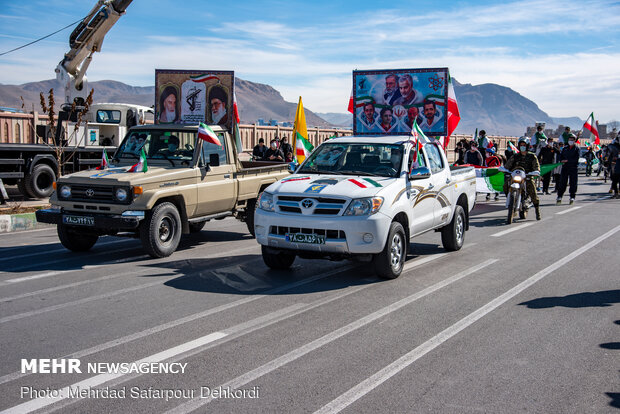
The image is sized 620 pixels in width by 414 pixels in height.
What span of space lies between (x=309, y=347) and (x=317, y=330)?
0.52 metres

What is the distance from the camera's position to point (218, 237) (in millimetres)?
12109

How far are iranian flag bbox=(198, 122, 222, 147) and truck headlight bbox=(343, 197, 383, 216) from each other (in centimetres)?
338

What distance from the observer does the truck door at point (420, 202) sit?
28.7 feet

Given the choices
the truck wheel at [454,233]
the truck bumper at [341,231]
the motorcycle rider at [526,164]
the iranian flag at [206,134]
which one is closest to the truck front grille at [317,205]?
the truck bumper at [341,231]

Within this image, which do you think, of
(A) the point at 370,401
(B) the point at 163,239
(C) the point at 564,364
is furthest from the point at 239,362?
(B) the point at 163,239

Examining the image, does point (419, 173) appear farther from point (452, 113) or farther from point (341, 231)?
point (452, 113)

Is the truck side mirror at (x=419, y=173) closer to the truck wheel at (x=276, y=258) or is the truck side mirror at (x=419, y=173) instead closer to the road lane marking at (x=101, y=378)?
the truck wheel at (x=276, y=258)

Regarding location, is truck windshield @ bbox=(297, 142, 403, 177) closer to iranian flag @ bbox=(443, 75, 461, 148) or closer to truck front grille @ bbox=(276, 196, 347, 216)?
truck front grille @ bbox=(276, 196, 347, 216)

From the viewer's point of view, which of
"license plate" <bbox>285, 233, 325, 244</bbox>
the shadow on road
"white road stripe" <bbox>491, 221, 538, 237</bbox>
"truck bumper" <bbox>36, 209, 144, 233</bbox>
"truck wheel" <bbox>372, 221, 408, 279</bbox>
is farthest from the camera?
"white road stripe" <bbox>491, 221, 538, 237</bbox>

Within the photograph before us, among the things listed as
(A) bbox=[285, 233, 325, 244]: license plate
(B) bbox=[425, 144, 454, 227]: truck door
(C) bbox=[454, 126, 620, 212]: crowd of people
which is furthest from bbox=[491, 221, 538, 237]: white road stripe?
(A) bbox=[285, 233, 325, 244]: license plate

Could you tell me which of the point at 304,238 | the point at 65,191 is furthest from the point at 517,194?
the point at 65,191

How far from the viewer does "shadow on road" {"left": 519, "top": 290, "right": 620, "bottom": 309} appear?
711cm

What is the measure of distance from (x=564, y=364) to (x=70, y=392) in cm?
380

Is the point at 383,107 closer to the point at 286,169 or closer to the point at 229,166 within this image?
the point at 286,169
